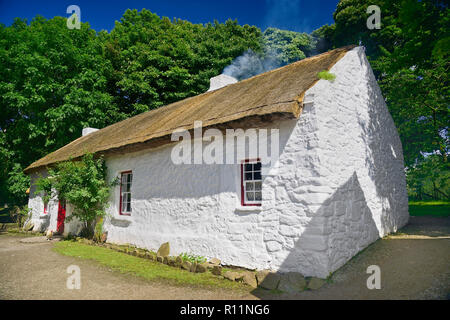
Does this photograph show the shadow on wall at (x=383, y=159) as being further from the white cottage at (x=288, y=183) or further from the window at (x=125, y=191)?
the window at (x=125, y=191)

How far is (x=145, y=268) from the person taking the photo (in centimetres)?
666

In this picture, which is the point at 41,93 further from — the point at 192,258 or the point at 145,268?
the point at 192,258

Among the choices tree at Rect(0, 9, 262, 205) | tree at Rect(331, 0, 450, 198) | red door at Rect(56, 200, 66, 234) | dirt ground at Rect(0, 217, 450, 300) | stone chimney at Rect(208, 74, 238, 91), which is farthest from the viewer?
tree at Rect(0, 9, 262, 205)

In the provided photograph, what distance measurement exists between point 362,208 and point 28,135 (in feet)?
61.9

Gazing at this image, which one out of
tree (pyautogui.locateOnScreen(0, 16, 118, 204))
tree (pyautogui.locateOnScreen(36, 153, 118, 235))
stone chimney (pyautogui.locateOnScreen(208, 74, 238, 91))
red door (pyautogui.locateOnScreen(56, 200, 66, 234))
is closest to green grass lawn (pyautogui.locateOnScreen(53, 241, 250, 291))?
tree (pyautogui.locateOnScreen(36, 153, 118, 235))

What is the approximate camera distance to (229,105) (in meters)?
7.62

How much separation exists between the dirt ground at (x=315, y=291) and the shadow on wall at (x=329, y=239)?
29 cm

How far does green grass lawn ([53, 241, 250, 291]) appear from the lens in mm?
5520

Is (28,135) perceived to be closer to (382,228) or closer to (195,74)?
(195,74)

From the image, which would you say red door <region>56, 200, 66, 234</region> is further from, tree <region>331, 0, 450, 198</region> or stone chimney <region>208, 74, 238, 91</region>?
tree <region>331, 0, 450, 198</region>

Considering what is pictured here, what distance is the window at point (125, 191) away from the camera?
32.7 ft

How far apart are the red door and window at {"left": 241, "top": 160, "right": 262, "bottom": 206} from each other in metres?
10.4
